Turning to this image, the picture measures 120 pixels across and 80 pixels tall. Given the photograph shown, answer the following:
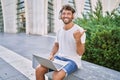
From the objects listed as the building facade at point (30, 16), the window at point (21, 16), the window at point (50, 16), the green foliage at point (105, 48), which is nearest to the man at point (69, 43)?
the green foliage at point (105, 48)

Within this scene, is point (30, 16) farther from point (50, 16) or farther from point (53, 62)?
point (53, 62)

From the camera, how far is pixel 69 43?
8.95 feet

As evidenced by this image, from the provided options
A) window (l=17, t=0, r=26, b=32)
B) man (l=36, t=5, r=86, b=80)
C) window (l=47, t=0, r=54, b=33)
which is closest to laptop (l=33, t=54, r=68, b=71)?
man (l=36, t=5, r=86, b=80)

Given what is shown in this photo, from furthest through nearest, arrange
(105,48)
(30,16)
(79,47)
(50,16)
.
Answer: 1. (50,16)
2. (30,16)
3. (105,48)
4. (79,47)

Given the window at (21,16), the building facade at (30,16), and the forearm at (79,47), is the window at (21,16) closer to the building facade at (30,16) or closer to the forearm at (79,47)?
the building facade at (30,16)

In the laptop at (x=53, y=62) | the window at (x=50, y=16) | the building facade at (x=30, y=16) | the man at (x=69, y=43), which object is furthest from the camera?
the window at (x=50, y=16)

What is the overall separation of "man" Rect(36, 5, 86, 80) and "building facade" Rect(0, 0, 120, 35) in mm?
15454

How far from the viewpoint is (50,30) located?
2209 cm

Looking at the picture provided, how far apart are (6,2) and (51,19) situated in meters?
5.80

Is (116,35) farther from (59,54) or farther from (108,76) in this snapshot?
(59,54)

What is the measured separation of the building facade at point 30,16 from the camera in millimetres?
18750

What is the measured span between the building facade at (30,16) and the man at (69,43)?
15.5 metres

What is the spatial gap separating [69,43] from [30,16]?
55.9 ft

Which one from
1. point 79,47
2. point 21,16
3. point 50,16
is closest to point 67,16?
point 79,47
